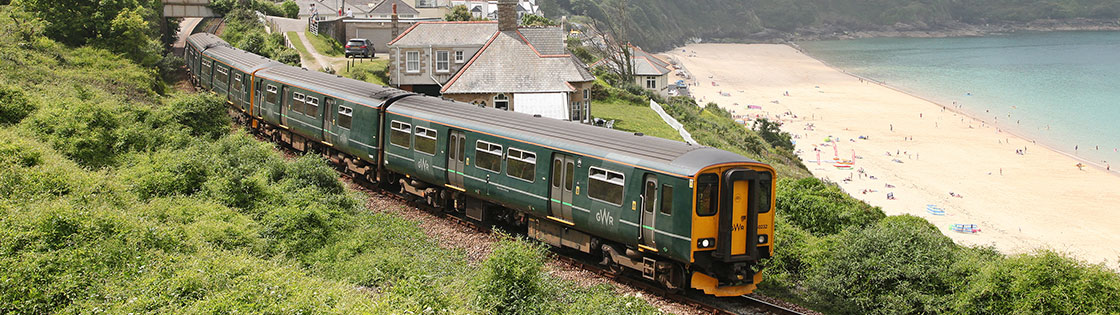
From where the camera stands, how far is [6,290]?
11.1m

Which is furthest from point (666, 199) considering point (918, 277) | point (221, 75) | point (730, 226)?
point (221, 75)

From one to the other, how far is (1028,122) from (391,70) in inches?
2210

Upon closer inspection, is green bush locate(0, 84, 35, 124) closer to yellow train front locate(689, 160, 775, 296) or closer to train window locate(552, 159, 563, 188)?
train window locate(552, 159, 563, 188)

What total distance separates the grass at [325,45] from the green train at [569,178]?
1082 inches

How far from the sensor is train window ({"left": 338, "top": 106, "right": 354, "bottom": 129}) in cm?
2228

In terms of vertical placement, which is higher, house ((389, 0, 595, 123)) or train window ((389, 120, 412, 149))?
house ((389, 0, 595, 123))

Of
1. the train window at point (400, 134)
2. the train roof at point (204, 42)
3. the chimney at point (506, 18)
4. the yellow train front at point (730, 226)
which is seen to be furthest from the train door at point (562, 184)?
the train roof at point (204, 42)

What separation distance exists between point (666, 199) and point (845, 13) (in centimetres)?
17908

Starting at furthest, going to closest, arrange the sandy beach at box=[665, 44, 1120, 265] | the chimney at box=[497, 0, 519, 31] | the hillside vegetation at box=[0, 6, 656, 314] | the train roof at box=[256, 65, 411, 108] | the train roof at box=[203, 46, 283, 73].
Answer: the sandy beach at box=[665, 44, 1120, 265]
the chimney at box=[497, 0, 519, 31]
the train roof at box=[203, 46, 283, 73]
the train roof at box=[256, 65, 411, 108]
the hillside vegetation at box=[0, 6, 656, 314]

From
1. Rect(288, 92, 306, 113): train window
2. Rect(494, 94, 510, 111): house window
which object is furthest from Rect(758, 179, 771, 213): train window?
Rect(494, 94, 510, 111): house window

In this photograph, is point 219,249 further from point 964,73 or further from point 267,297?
point 964,73

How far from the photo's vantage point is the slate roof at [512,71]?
3516 centimetres

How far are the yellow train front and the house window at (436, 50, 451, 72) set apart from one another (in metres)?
26.4

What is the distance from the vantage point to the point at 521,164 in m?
17.1
